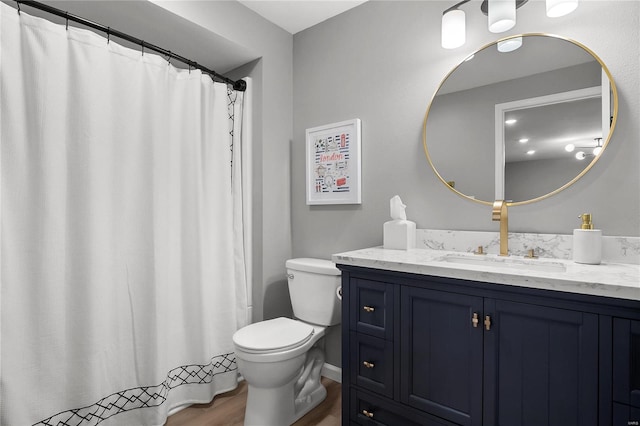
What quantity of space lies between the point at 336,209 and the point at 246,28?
1353mm

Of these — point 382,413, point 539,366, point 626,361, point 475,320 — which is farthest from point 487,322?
point 382,413

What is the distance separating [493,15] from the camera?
1479 millimetres

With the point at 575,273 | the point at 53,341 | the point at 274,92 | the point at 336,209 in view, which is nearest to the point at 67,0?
the point at 274,92

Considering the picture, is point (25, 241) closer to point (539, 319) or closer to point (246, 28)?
point (246, 28)

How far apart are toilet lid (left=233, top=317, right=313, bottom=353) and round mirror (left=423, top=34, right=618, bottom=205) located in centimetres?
115

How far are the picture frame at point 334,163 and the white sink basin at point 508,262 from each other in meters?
0.74

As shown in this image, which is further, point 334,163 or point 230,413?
point 334,163

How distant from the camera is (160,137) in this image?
1.81 meters

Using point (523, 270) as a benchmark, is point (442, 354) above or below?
below

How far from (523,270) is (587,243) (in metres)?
0.36

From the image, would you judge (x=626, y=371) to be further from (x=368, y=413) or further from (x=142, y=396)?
(x=142, y=396)

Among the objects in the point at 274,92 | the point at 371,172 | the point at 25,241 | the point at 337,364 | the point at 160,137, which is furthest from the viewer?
the point at 274,92

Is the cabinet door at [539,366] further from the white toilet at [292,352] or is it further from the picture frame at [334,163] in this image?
the picture frame at [334,163]

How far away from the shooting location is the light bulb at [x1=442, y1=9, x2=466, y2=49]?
159 centimetres
